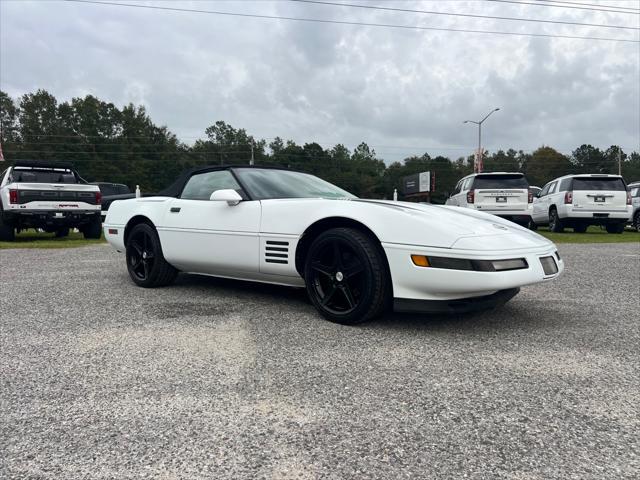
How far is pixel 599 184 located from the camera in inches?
518

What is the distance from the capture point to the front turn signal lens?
3082mm

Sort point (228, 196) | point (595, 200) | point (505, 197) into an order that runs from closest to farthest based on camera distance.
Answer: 1. point (228, 196)
2. point (505, 197)
3. point (595, 200)

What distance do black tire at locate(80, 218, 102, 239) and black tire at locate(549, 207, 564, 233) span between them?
40.6 ft

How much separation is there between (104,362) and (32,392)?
1.44 ft

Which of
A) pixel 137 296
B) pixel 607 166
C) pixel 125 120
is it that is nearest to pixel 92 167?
pixel 125 120

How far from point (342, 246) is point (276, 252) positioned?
0.63 m

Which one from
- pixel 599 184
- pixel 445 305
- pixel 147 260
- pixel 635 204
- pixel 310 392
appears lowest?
pixel 310 392

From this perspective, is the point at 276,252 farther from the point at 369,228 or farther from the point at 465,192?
the point at 465,192

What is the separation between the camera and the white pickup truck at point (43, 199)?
34.5 feet

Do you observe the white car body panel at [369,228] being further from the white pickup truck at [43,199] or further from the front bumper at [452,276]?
the white pickup truck at [43,199]

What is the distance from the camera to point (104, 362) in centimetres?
270

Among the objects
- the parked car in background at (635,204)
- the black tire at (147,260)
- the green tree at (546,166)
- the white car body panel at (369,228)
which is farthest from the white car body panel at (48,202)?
the green tree at (546,166)

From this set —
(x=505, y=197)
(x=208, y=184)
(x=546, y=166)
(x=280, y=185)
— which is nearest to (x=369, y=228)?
(x=280, y=185)

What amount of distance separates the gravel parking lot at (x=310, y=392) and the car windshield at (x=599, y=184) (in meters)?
10.5
